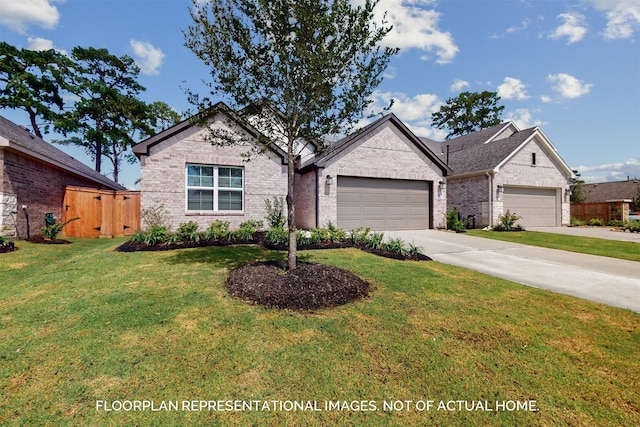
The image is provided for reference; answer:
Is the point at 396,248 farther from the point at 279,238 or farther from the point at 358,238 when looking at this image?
the point at 279,238

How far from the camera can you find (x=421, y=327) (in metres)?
3.51

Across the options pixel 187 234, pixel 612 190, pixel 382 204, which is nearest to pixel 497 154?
pixel 382 204

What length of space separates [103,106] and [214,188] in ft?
75.4

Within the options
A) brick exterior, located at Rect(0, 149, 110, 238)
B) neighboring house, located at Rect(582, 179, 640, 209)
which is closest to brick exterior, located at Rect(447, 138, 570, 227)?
neighboring house, located at Rect(582, 179, 640, 209)

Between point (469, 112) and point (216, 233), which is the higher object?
point (469, 112)

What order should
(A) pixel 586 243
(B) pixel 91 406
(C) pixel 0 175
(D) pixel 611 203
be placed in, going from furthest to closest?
(D) pixel 611 203, (A) pixel 586 243, (C) pixel 0 175, (B) pixel 91 406

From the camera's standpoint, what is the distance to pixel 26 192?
10.4 metres

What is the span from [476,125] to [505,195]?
27.2m

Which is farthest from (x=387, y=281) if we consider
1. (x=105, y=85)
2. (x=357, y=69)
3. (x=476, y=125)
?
(x=476, y=125)

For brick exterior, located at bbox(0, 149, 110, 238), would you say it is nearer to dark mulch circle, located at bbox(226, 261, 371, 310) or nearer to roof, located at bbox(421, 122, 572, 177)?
dark mulch circle, located at bbox(226, 261, 371, 310)

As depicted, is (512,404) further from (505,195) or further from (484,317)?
(505,195)

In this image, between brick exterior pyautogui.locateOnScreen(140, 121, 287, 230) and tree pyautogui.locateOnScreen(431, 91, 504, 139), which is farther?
tree pyautogui.locateOnScreen(431, 91, 504, 139)

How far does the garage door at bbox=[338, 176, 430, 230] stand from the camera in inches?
535

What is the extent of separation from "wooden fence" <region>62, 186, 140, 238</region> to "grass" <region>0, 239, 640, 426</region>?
756cm
